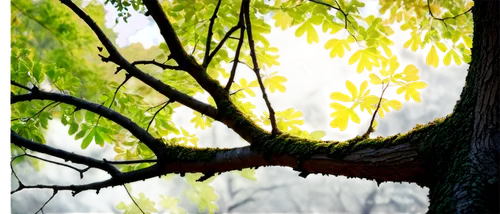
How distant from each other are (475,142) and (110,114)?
3.69ft

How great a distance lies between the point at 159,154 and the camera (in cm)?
148

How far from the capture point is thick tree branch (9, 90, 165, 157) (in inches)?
59.4

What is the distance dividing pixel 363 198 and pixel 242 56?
5.28 meters

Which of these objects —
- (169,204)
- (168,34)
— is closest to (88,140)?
(168,34)

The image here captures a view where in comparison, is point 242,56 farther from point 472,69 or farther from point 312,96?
point 312,96

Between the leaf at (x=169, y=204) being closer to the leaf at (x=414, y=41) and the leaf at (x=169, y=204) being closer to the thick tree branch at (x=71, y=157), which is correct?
the thick tree branch at (x=71, y=157)

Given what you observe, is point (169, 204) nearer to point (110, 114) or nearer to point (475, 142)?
point (110, 114)

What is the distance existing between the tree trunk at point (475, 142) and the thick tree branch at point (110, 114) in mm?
879

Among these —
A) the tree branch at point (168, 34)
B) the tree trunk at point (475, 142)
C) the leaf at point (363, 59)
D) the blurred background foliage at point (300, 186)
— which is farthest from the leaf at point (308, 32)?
the blurred background foliage at point (300, 186)

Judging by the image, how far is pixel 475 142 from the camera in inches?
34.7

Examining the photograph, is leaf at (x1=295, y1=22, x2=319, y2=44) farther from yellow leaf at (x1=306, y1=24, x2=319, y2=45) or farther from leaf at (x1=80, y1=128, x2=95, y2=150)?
leaf at (x1=80, y1=128, x2=95, y2=150)

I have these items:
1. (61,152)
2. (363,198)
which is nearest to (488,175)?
(61,152)

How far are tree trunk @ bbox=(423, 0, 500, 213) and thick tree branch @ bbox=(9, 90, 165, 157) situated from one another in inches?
34.6

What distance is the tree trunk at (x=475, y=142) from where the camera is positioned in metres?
0.83
